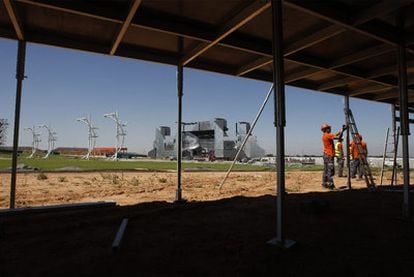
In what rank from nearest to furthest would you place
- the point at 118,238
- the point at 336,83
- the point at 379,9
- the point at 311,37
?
the point at 118,238 → the point at 379,9 → the point at 311,37 → the point at 336,83

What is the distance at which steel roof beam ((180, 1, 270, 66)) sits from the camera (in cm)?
502

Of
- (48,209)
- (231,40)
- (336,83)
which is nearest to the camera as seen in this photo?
(48,209)

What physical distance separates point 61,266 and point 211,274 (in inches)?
65.8

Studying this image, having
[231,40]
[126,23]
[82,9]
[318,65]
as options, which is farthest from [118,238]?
[318,65]

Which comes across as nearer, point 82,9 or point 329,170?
point 82,9

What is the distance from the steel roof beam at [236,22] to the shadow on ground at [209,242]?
11.7 ft

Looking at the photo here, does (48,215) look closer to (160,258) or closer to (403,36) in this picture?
(160,258)

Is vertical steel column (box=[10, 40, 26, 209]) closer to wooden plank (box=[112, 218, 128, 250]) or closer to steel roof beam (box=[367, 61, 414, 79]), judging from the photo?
wooden plank (box=[112, 218, 128, 250])

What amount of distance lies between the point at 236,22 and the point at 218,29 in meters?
0.75

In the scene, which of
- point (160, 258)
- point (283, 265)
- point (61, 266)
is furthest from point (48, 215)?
point (283, 265)

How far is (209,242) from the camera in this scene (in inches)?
167

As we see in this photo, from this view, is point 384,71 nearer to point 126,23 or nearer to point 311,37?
point 311,37

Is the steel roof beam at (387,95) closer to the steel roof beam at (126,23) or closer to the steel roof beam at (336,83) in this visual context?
the steel roof beam at (336,83)

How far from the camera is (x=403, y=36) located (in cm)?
604
